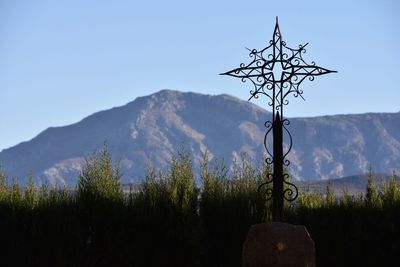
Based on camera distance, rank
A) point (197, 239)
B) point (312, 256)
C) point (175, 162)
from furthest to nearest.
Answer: point (175, 162) → point (197, 239) → point (312, 256)

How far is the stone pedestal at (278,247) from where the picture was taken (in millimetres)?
10781

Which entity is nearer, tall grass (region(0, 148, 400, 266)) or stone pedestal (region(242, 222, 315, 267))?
stone pedestal (region(242, 222, 315, 267))

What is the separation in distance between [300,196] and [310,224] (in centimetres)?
109

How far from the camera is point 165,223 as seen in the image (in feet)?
46.4

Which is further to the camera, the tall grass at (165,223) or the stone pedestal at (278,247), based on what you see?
the tall grass at (165,223)

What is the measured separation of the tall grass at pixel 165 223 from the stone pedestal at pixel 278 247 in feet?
10.6

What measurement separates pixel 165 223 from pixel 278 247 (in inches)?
152

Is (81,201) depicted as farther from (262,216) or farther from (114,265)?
(262,216)

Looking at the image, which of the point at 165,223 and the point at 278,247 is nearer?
the point at 278,247

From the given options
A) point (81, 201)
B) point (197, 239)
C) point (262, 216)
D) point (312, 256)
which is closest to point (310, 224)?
point (262, 216)

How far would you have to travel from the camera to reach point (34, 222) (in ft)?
46.6

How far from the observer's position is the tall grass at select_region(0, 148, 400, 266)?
14.1 m

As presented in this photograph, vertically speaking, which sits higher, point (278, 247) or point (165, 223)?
point (165, 223)

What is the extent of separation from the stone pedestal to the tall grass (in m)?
3.24
